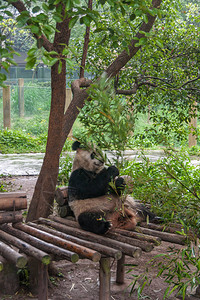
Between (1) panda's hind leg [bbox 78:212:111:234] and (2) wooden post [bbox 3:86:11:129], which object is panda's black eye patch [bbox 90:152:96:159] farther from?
(2) wooden post [bbox 3:86:11:129]

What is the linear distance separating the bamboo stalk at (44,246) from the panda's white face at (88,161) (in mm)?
747

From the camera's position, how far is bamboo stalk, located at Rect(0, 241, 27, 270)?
2543 millimetres

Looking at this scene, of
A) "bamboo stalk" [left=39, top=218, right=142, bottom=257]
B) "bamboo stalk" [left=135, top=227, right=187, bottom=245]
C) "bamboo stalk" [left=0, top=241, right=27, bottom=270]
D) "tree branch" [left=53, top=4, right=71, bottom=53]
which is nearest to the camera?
"bamboo stalk" [left=0, top=241, right=27, bottom=270]

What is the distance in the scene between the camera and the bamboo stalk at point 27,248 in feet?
8.43

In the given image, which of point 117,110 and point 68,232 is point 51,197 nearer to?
point 68,232

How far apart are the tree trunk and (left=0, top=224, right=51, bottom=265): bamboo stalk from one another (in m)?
0.80

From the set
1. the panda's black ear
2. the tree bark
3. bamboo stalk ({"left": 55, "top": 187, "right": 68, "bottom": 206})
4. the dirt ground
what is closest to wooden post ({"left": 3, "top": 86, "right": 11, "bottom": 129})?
the tree bark

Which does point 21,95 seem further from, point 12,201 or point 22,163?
point 12,201

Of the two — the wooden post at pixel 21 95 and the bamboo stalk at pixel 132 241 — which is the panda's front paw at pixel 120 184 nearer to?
the bamboo stalk at pixel 132 241

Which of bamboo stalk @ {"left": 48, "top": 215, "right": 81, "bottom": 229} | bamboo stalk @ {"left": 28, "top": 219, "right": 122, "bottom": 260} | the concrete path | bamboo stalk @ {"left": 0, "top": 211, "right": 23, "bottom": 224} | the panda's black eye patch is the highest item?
the panda's black eye patch

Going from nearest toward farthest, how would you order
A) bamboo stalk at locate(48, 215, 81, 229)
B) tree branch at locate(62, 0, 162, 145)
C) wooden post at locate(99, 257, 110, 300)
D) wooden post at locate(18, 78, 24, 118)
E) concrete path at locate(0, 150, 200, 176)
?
wooden post at locate(99, 257, 110, 300) → bamboo stalk at locate(48, 215, 81, 229) → tree branch at locate(62, 0, 162, 145) → concrete path at locate(0, 150, 200, 176) → wooden post at locate(18, 78, 24, 118)

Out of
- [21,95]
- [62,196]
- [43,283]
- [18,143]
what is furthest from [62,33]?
[21,95]

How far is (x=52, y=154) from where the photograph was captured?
3986mm

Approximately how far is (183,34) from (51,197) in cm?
305
